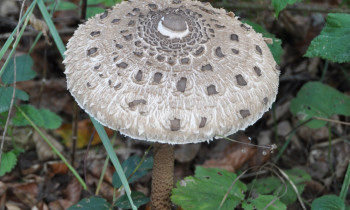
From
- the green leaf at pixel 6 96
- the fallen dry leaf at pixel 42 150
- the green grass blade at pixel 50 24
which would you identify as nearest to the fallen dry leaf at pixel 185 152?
the fallen dry leaf at pixel 42 150

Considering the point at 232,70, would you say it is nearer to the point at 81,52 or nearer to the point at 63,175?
the point at 81,52

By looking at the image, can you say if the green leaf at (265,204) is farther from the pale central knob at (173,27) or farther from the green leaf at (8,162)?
the green leaf at (8,162)

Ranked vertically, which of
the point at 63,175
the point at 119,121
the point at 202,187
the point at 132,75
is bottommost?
the point at 63,175

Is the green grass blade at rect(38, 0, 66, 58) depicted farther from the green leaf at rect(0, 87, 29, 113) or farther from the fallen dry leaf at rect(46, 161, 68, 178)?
the fallen dry leaf at rect(46, 161, 68, 178)

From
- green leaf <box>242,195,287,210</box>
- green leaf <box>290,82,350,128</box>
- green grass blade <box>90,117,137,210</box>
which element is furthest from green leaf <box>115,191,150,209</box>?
green leaf <box>290,82,350,128</box>

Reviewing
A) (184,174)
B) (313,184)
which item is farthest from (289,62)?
(184,174)
